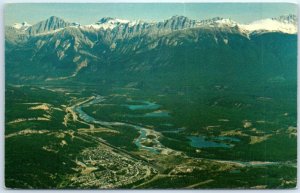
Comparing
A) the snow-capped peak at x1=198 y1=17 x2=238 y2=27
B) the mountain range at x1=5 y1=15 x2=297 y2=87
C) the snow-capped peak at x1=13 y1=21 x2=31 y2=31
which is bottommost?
the mountain range at x1=5 y1=15 x2=297 y2=87

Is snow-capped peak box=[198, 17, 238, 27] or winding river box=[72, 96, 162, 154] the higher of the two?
snow-capped peak box=[198, 17, 238, 27]

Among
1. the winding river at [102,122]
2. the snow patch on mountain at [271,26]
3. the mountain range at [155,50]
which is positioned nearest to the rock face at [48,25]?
the mountain range at [155,50]

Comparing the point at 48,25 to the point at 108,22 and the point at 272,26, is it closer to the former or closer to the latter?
the point at 108,22

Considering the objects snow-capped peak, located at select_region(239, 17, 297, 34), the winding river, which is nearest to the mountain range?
snow-capped peak, located at select_region(239, 17, 297, 34)

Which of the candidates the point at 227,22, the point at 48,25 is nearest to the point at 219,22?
the point at 227,22

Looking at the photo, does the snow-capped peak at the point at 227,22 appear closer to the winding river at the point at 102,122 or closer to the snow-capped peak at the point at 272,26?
the snow-capped peak at the point at 272,26

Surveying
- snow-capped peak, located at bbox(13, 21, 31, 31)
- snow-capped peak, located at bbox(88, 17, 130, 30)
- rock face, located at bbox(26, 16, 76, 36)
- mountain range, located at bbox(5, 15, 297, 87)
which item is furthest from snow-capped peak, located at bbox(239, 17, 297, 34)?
snow-capped peak, located at bbox(13, 21, 31, 31)

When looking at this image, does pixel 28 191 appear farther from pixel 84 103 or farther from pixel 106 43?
pixel 106 43

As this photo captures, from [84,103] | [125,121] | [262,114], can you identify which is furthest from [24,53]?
[262,114]

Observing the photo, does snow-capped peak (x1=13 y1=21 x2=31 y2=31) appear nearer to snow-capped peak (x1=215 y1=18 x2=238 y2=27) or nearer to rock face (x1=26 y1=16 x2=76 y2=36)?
rock face (x1=26 y1=16 x2=76 y2=36)
